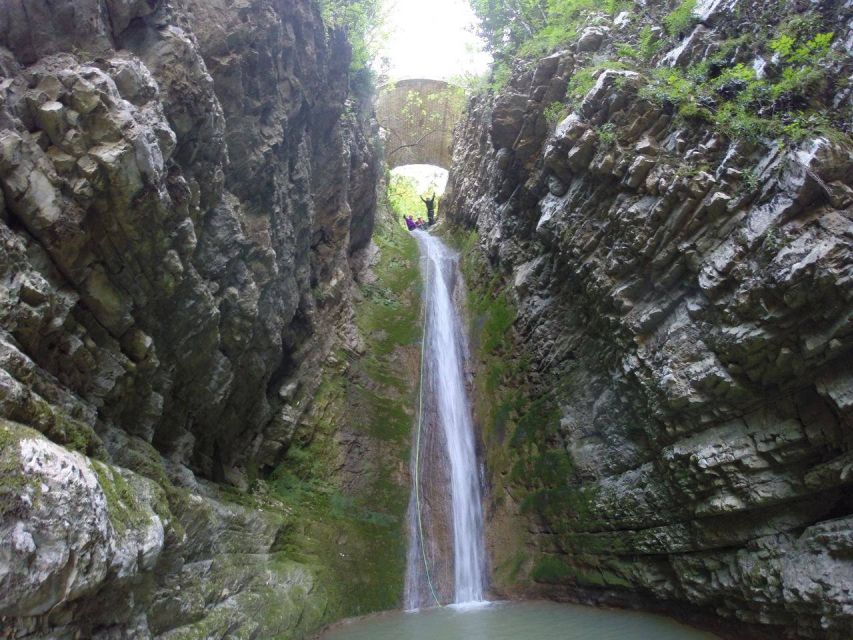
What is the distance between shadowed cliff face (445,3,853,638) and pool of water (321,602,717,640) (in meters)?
0.44

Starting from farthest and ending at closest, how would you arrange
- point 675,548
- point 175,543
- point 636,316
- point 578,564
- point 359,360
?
point 359,360 < point 578,564 < point 636,316 < point 675,548 < point 175,543

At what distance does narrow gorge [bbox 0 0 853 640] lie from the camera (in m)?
5.23

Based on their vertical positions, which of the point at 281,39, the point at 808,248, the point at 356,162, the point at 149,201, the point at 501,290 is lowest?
the point at 808,248

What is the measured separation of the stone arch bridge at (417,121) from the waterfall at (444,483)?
17626 millimetres

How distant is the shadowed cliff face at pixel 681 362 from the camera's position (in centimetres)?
638

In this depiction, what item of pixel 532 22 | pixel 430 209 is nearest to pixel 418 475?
pixel 532 22

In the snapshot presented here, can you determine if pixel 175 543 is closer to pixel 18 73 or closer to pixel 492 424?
pixel 18 73

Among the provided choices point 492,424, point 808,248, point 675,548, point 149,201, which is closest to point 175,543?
point 149,201

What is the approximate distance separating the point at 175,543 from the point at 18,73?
200 inches

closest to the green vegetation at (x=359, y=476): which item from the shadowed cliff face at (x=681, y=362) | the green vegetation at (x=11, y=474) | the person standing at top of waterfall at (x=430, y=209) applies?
the shadowed cliff face at (x=681, y=362)

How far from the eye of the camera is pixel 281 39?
1053 centimetres

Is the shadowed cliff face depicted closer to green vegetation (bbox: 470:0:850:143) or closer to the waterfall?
green vegetation (bbox: 470:0:850:143)

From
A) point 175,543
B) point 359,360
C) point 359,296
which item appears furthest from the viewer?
point 359,296

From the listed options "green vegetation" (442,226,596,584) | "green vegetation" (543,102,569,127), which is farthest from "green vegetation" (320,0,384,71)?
"green vegetation" (442,226,596,584)
